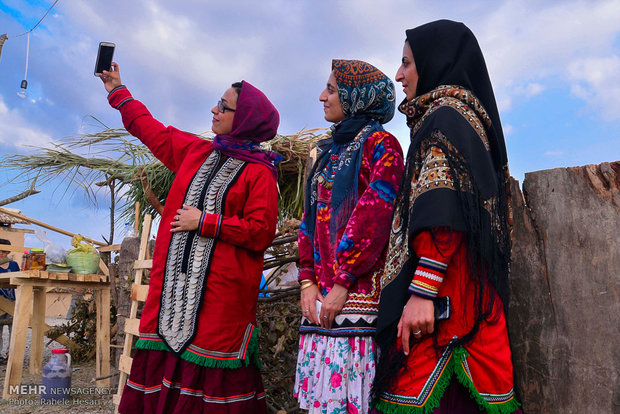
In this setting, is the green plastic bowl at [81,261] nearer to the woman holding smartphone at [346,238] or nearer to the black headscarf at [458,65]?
the woman holding smartphone at [346,238]

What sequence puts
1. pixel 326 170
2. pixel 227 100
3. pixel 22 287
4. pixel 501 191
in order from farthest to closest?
1. pixel 22 287
2. pixel 227 100
3. pixel 326 170
4. pixel 501 191

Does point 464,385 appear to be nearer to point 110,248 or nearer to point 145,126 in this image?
point 145,126

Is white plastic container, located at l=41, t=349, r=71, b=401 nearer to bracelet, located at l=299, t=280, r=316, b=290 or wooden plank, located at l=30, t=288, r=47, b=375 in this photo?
wooden plank, located at l=30, t=288, r=47, b=375

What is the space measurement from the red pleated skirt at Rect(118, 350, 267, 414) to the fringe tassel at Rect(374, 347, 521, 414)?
1.10 metres

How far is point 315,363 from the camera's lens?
5.61ft

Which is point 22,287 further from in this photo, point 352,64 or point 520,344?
point 520,344

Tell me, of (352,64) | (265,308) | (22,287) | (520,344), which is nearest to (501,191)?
(520,344)

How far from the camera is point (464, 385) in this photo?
52.7 inches

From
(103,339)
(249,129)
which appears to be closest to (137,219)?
(103,339)

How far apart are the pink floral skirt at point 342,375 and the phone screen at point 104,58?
1.94 meters

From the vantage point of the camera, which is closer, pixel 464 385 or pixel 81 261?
pixel 464 385

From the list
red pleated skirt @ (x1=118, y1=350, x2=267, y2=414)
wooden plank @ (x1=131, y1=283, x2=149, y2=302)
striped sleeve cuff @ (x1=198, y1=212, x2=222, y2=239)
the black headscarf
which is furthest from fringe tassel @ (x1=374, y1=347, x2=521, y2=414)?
wooden plank @ (x1=131, y1=283, x2=149, y2=302)

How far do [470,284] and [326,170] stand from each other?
2.50 ft

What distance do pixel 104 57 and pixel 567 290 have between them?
2.47 metres
